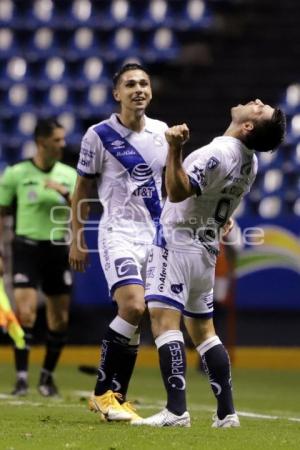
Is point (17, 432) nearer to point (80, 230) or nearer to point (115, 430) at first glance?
point (115, 430)

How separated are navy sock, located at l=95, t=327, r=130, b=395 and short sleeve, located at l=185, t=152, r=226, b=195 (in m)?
1.23

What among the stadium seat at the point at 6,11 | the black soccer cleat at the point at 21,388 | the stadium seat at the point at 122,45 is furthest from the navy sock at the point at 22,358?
the stadium seat at the point at 6,11

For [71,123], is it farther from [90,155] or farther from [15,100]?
[90,155]

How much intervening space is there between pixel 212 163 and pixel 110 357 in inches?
59.4

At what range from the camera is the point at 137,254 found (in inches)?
314

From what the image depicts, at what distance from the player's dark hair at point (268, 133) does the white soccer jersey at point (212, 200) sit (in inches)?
3.6

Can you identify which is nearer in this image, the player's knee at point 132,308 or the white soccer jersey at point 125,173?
the player's knee at point 132,308

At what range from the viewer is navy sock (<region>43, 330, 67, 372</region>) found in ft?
37.3

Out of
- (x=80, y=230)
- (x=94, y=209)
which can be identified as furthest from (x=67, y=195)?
(x=94, y=209)

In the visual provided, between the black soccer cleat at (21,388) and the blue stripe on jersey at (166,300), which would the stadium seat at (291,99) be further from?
the blue stripe on jersey at (166,300)

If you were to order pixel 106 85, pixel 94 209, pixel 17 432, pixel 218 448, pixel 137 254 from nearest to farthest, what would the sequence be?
pixel 218 448, pixel 17 432, pixel 137 254, pixel 94 209, pixel 106 85

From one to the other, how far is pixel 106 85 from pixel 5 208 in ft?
27.5

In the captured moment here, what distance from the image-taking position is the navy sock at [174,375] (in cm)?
725

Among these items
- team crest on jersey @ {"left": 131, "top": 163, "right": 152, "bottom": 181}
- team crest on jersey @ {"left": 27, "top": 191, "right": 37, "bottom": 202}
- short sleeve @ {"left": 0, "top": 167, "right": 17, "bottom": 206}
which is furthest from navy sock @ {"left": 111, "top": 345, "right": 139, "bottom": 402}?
short sleeve @ {"left": 0, "top": 167, "right": 17, "bottom": 206}
